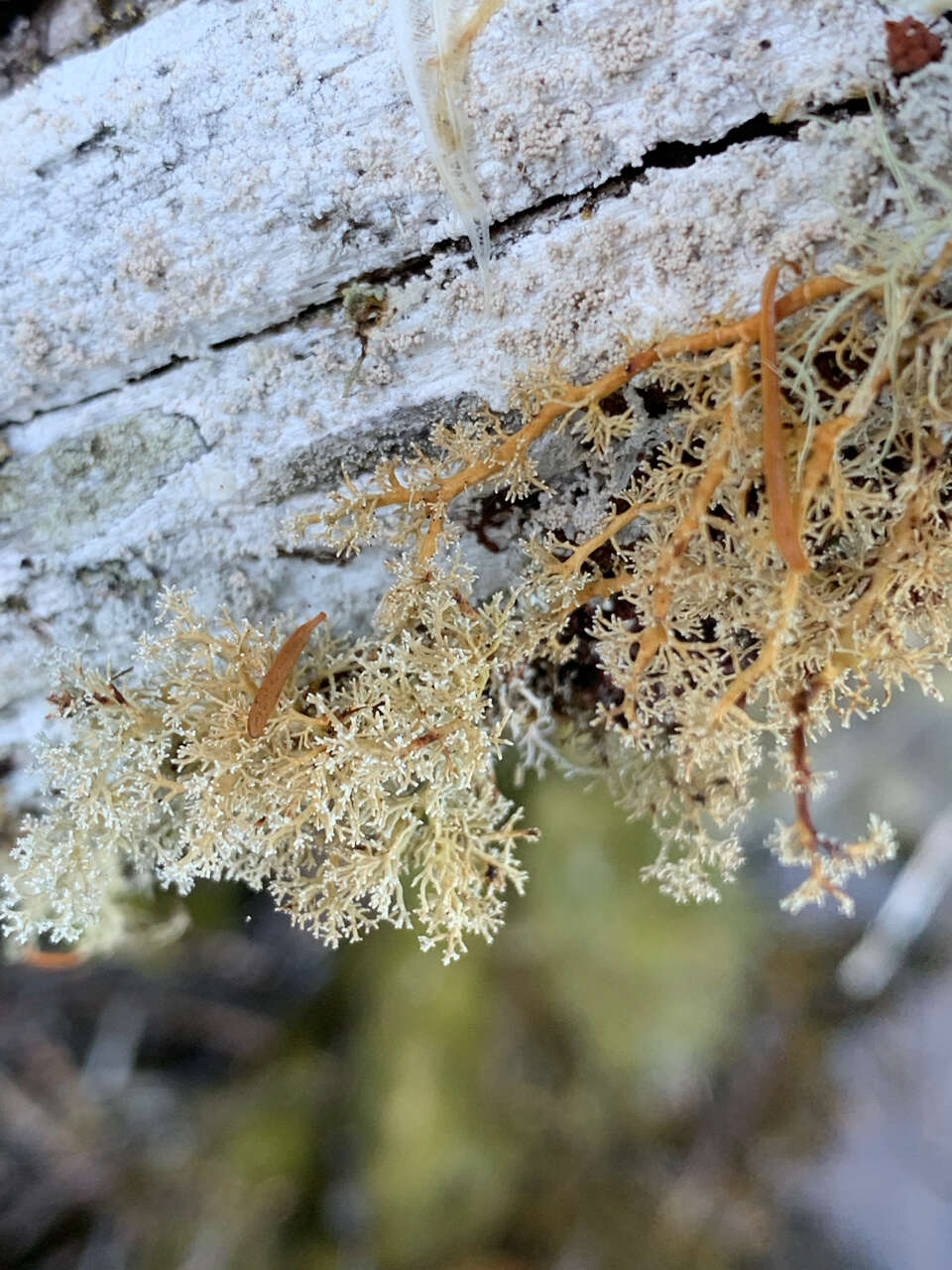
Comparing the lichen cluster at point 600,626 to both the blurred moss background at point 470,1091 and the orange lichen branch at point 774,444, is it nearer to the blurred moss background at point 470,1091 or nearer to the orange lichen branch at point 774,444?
the orange lichen branch at point 774,444

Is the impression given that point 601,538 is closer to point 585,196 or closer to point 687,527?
point 687,527

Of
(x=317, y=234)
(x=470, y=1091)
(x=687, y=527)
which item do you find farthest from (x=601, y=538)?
(x=470, y=1091)

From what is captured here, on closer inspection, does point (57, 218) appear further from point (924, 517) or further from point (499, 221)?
point (924, 517)

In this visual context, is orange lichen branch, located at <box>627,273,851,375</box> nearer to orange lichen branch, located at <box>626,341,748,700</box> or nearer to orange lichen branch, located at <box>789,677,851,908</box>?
orange lichen branch, located at <box>626,341,748,700</box>

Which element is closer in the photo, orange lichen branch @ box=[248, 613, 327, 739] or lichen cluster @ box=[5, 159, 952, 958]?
lichen cluster @ box=[5, 159, 952, 958]

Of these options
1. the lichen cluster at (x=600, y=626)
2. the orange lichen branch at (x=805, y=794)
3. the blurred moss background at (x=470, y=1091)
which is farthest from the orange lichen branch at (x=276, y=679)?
the blurred moss background at (x=470, y=1091)

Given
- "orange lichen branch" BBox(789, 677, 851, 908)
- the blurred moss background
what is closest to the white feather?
"orange lichen branch" BBox(789, 677, 851, 908)

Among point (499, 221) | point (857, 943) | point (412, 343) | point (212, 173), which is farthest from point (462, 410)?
point (857, 943)
